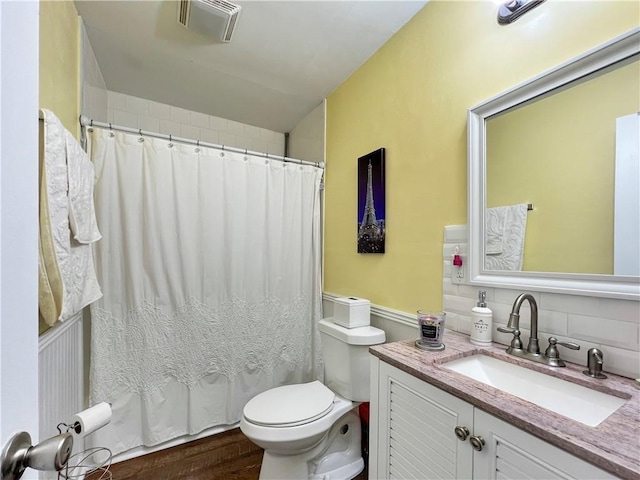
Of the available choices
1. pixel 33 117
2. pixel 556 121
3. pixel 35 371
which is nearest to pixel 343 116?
pixel 556 121

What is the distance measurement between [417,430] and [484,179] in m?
0.95

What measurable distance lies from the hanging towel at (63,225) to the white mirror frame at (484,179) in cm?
151

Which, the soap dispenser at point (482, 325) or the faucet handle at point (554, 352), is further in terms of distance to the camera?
the soap dispenser at point (482, 325)

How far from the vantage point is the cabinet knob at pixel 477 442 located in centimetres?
72

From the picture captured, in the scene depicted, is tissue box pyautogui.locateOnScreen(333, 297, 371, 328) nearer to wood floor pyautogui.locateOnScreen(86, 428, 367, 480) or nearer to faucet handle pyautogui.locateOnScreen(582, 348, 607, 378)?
wood floor pyautogui.locateOnScreen(86, 428, 367, 480)

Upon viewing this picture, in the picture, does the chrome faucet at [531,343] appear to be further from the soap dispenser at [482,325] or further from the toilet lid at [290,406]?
the toilet lid at [290,406]

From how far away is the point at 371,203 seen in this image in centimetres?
177

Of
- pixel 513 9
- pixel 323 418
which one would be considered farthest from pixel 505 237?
pixel 323 418

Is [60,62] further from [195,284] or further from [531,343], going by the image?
[531,343]

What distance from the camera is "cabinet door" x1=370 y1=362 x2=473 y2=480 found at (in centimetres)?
78

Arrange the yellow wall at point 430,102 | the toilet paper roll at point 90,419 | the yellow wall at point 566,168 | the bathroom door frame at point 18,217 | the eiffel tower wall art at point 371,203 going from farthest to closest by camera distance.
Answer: the eiffel tower wall art at point 371,203, the yellow wall at point 430,102, the yellow wall at point 566,168, the toilet paper roll at point 90,419, the bathroom door frame at point 18,217

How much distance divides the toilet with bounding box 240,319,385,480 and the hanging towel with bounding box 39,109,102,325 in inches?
34.8

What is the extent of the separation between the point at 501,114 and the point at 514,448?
112 centimetres

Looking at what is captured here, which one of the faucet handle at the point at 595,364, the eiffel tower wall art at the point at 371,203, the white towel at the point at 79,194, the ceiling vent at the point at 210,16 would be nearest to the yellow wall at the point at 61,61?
the white towel at the point at 79,194
